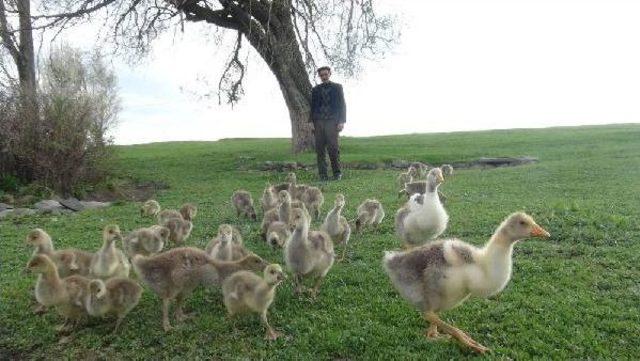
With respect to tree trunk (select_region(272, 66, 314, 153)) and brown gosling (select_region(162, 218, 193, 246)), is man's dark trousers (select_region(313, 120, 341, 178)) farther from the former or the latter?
brown gosling (select_region(162, 218, 193, 246))

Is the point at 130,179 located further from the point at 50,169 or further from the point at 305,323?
the point at 305,323

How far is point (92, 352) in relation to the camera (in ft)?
21.4

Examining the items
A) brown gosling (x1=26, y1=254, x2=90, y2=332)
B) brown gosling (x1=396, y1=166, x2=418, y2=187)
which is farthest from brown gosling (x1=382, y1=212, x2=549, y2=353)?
brown gosling (x1=396, y1=166, x2=418, y2=187)

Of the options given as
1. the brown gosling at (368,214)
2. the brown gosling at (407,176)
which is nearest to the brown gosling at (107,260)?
the brown gosling at (368,214)

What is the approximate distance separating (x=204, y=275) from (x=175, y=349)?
1.15 meters

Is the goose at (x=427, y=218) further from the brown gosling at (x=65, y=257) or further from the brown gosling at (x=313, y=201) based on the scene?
the brown gosling at (x=65, y=257)

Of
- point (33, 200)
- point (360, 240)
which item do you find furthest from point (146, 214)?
point (360, 240)

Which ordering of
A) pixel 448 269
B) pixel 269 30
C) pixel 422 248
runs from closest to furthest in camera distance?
pixel 448 269 < pixel 422 248 < pixel 269 30

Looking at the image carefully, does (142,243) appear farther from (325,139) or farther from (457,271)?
(325,139)

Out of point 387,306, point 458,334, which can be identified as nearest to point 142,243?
point 387,306

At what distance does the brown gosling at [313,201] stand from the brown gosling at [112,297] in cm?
656

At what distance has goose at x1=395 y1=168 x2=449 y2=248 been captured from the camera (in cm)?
881

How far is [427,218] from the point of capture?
8.80m

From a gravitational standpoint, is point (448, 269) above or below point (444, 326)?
above
